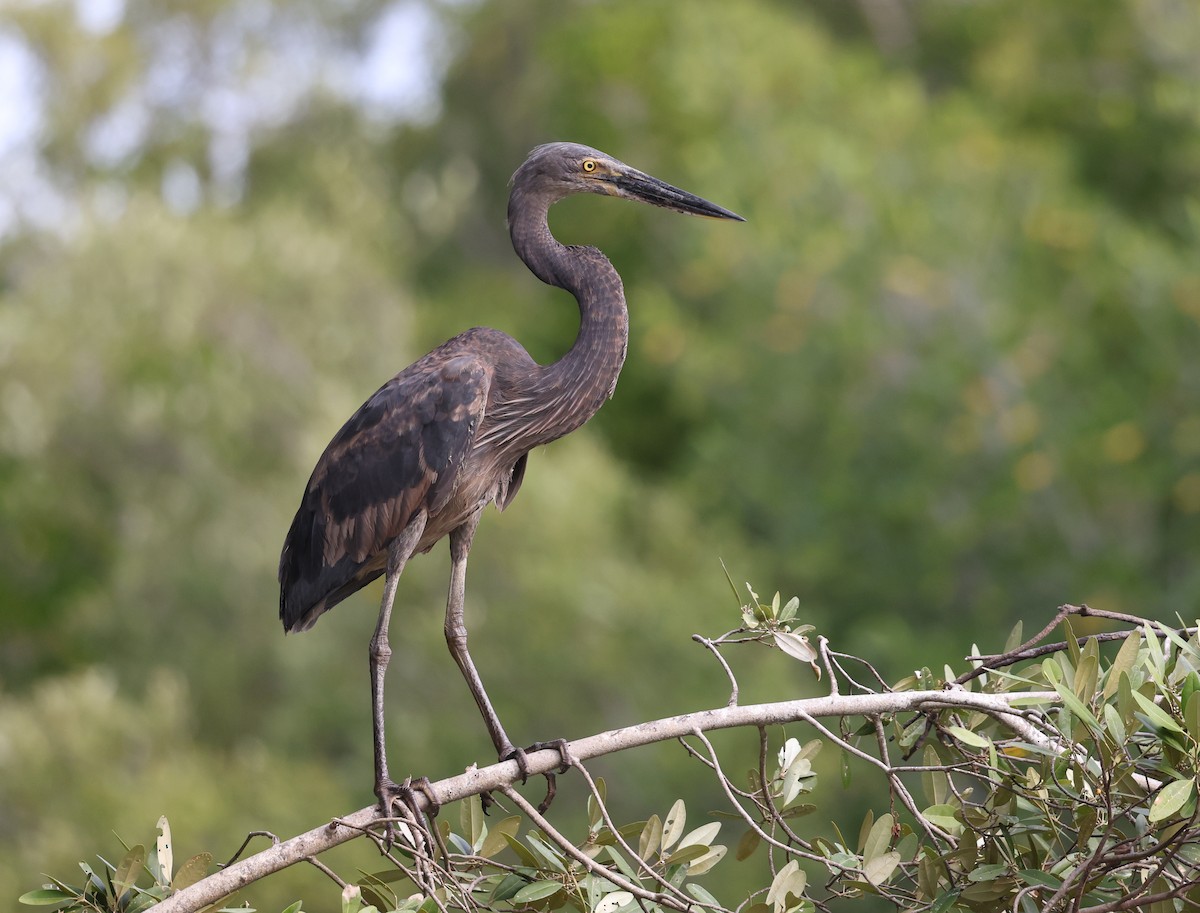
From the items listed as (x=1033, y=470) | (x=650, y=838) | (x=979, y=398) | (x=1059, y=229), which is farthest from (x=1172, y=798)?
(x=1059, y=229)

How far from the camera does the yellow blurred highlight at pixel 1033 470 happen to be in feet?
52.1

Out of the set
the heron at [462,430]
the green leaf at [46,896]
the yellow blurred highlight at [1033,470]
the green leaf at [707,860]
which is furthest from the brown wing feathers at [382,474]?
the yellow blurred highlight at [1033,470]

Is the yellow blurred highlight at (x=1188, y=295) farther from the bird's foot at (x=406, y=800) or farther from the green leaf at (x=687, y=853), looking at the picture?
the green leaf at (x=687, y=853)

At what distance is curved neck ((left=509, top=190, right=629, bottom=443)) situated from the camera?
429cm

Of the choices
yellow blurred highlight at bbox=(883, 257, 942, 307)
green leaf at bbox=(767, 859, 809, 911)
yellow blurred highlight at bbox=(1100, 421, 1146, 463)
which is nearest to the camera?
green leaf at bbox=(767, 859, 809, 911)

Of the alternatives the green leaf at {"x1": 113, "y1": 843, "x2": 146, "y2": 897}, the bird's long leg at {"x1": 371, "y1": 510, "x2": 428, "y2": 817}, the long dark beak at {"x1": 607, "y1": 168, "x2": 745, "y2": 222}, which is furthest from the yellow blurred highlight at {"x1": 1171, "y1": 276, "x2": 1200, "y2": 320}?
the green leaf at {"x1": 113, "y1": 843, "x2": 146, "y2": 897}

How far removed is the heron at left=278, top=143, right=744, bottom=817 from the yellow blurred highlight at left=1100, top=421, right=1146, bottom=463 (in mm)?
12238

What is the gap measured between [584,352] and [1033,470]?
1239 centimetres

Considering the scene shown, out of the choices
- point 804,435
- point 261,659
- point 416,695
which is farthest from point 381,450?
point 261,659

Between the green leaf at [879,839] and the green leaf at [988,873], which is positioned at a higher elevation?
the green leaf at [879,839]

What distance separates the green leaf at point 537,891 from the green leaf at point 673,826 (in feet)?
0.81

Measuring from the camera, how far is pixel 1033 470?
1595cm

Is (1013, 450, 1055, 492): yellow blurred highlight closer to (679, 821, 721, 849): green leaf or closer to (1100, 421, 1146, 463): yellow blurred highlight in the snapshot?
(1100, 421, 1146, 463): yellow blurred highlight

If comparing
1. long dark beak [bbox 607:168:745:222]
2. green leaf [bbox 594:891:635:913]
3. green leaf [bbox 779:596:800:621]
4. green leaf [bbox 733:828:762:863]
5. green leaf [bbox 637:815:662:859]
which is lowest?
green leaf [bbox 733:828:762:863]
